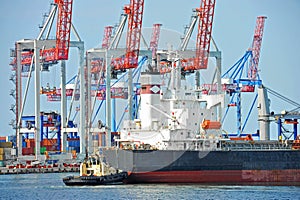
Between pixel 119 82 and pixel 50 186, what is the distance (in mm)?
53419

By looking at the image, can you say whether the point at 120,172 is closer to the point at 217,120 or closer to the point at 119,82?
the point at 217,120

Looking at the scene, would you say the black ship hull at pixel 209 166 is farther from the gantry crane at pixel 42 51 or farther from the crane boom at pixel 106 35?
the crane boom at pixel 106 35

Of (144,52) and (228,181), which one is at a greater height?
(144,52)

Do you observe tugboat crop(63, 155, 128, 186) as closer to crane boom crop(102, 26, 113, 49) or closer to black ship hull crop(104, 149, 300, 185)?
black ship hull crop(104, 149, 300, 185)

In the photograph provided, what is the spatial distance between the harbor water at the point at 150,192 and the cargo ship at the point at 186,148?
1766 mm

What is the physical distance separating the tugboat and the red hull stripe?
0.98 metres

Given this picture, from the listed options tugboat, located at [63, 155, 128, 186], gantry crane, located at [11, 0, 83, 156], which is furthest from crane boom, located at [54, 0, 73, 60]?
tugboat, located at [63, 155, 128, 186]

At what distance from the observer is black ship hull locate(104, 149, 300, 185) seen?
62.5 m

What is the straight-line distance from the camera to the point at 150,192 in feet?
187

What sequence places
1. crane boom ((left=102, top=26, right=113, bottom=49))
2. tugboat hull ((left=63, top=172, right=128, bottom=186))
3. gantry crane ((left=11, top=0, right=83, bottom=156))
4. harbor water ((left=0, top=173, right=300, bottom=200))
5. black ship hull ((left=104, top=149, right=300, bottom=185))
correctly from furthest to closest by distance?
crane boom ((left=102, top=26, right=113, bottom=49)) < gantry crane ((left=11, top=0, right=83, bottom=156)) < black ship hull ((left=104, top=149, right=300, bottom=185)) < tugboat hull ((left=63, top=172, right=128, bottom=186)) < harbor water ((left=0, top=173, right=300, bottom=200))

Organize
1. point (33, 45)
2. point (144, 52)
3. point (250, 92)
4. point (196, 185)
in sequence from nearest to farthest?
point (196, 185), point (33, 45), point (144, 52), point (250, 92)

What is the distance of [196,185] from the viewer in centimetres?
6238

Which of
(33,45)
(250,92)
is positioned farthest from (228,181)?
(250,92)

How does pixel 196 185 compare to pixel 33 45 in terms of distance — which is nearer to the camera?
pixel 196 185
